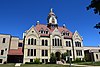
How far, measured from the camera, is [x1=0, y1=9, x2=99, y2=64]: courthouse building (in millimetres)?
46950

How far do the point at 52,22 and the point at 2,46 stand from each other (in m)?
23.1

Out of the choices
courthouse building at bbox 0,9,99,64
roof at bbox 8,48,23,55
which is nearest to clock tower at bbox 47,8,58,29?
courthouse building at bbox 0,9,99,64

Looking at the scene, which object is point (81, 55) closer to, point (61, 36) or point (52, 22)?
point (61, 36)

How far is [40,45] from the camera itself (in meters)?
50.0

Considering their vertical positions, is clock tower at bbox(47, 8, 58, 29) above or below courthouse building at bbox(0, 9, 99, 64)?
above

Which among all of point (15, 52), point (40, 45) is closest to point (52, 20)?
point (40, 45)

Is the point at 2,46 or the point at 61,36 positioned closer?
the point at 2,46

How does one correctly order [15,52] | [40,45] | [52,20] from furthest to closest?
[52,20]
[40,45]
[15,52]

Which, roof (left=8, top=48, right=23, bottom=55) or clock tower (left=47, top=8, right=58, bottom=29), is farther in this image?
clock tower (left=47, top=8, right=58, bottom=29)

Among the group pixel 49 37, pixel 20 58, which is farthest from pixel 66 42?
pixel 20 58

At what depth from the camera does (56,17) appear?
61.0 m

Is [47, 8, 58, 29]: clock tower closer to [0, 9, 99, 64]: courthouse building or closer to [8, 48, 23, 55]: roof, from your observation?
[0, 9, 99, 64]: courthouse building

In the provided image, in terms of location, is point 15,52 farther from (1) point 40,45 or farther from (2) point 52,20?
(2) point 52,20

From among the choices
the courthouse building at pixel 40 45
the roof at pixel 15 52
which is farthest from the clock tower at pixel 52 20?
the roof at pixel 15 52
